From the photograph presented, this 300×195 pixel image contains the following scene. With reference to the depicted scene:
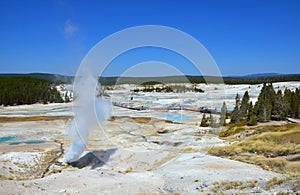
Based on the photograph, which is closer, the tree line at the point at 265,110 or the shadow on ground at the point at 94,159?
the shadow on ground at the point at 94,159

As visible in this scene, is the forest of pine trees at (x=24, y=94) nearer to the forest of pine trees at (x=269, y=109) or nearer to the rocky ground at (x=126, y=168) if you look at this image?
the rocky ground at (x=126, y=168)

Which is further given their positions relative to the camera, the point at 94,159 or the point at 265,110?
the point at 265,110

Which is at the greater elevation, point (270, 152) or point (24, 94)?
point (24, 94)

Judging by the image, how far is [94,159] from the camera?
22172 mm

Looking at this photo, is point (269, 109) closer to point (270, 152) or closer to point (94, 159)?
point (270, 152)

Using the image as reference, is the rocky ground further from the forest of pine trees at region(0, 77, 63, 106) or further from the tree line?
the forest of pine trees at region(0, 77, 63, 106)

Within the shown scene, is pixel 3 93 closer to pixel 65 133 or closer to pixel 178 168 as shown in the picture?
pixel 65 133

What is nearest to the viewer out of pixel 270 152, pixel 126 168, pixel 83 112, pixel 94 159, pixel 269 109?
pixel 126 168

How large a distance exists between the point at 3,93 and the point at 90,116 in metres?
62.8

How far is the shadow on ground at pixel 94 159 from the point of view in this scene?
2112 centimetres

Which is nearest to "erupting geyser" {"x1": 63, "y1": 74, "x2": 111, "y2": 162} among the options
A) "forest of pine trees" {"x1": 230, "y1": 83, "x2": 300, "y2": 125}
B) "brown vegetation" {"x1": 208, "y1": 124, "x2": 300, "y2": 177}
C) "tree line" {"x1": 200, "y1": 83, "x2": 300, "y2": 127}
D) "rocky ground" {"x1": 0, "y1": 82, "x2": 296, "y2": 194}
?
"rocky ground" {"x1": 0, "y1": 82, "x2": 296, "y2": 194}

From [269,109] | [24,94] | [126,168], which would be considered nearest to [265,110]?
[269,109]

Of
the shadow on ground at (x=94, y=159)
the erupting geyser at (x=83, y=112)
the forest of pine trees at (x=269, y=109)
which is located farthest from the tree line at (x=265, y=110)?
the erupting geyser at (x=83, y=112)

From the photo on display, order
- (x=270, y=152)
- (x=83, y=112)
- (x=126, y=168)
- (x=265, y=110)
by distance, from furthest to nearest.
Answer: (x=265, y=110), (x=83, y=112), (x=270, y=152), (x=126, y=168)
